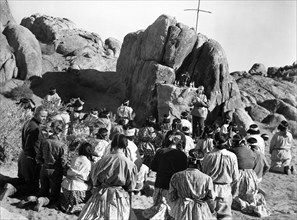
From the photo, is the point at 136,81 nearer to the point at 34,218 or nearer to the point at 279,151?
the point at 279,151

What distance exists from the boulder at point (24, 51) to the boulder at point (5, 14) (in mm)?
2525

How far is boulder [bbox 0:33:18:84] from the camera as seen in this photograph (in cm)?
2584

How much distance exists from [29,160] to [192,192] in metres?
4.20

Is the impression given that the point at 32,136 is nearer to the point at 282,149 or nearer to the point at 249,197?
the point at 249,197

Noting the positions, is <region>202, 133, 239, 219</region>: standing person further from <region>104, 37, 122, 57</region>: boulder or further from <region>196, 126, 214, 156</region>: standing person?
<region>104, 37, 122, 57</region>: boulder

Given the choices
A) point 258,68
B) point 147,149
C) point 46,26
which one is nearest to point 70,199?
point 147,149

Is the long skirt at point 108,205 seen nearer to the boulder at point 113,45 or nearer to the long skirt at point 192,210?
the long skirt at point 192,210

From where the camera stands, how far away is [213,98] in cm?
2300

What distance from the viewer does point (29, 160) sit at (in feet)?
29.6

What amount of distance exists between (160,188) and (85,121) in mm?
6090

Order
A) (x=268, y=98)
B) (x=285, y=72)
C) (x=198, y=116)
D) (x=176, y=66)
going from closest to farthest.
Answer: (x=198, y=116) → (x=176, y=66) → (x=268, y=98) → (x=285, y=72)

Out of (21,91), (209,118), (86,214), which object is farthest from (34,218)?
(21,91)

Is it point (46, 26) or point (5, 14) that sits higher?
point (46, 26)

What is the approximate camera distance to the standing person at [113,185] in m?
6.73
